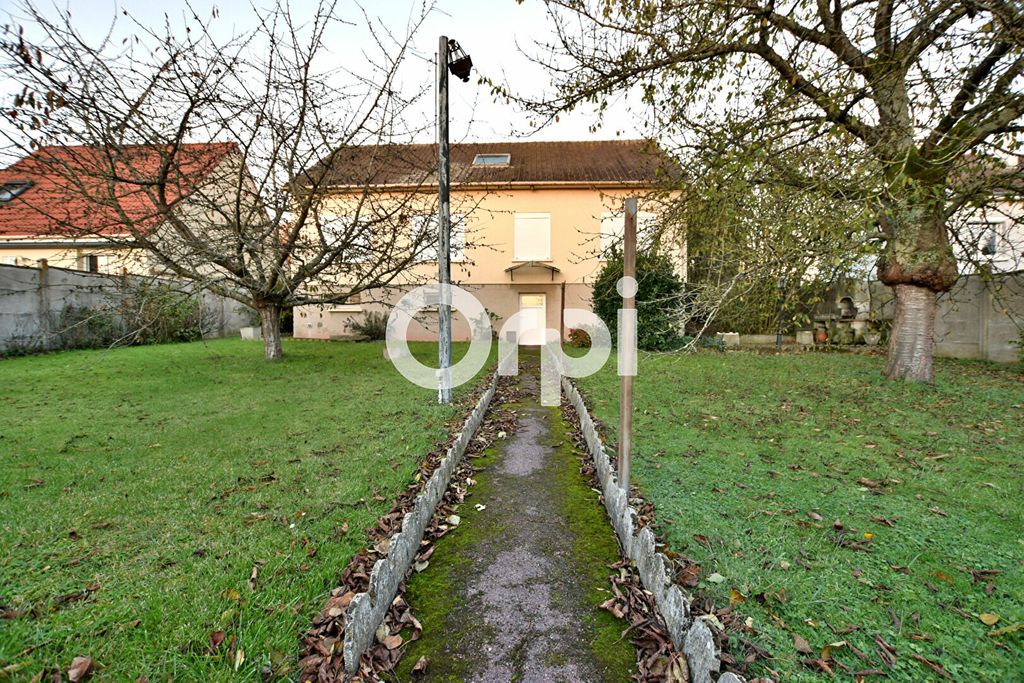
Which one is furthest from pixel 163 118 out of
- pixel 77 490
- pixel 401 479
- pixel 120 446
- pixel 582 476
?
pixel 582 476

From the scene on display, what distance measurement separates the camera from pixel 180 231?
7.96 metres

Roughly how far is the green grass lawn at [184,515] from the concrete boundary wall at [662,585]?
1.61 m

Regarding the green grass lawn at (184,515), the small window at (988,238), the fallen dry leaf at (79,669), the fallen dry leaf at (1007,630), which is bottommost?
the fallen dry leaf at (1007,630)

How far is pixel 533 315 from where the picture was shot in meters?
17.2

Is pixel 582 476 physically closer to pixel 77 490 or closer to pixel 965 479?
pixel 965 479

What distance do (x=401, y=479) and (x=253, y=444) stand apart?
201 cm

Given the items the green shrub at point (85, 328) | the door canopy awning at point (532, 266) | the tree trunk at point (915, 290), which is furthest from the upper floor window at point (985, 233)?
the green shrub at point (85, 328)

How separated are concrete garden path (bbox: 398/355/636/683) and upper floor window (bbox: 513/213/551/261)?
1333 centimetres

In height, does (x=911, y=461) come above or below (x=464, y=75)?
below

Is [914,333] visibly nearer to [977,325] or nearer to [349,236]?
[977,325]

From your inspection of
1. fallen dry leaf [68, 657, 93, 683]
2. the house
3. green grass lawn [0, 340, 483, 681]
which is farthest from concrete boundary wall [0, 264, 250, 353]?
fallen dry leaf [68, 657, 93, 683]

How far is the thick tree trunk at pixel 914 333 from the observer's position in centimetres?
750

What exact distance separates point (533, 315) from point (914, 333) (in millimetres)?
11202

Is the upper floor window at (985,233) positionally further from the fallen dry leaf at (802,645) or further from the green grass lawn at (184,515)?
the green grass lawn at (184,515)
